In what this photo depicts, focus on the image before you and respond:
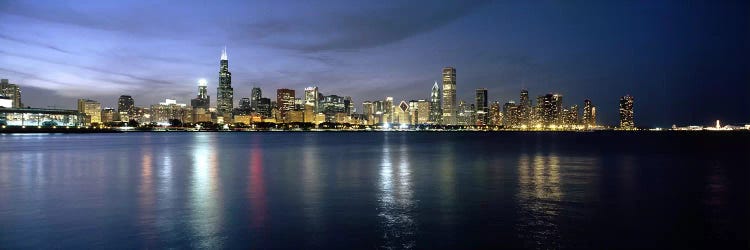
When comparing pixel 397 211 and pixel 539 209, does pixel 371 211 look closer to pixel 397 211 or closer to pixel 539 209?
pixel 397 211

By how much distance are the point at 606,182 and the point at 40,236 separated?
2775cm

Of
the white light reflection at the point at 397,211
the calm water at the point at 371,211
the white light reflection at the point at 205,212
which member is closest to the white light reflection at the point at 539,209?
the calm water at the point at 371,211

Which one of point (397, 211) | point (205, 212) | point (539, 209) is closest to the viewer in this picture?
point (205, 212)

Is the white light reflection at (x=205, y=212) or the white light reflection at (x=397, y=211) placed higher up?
the white light reflection at (x=205, y=212)

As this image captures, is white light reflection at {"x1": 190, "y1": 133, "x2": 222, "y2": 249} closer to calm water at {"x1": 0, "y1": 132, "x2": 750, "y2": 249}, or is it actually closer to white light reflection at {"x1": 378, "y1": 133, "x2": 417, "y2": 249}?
calm water at {"x1": 0, "y1": 132, "x2": 750, "y2": 249}

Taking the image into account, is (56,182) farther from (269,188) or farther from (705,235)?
(705,235)

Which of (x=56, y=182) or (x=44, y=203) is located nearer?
(x=44, y=203)

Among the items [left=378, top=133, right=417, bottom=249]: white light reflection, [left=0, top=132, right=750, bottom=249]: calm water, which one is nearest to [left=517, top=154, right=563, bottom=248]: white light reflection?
[left=0, top=132, right=750, bottom=249]: calm water

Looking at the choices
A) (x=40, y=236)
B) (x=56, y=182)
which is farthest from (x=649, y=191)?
(x=56, y=182)

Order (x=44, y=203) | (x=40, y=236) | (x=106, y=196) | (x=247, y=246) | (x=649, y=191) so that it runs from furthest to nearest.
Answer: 1. (x=649, y=191)
2. (x=106, y=196)
3. (x=44, y=203)
4. (x=40, y=236)
5. (x=247, y=246)

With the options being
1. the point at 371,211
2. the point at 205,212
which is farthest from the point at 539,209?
the point at 205,212

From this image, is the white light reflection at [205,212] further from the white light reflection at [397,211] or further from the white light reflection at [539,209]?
the white light reflection at [539,209]

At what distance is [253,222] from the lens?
17031mm

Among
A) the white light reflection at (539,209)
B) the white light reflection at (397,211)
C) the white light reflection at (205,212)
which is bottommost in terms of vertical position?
the white light reflection at (539,209)
